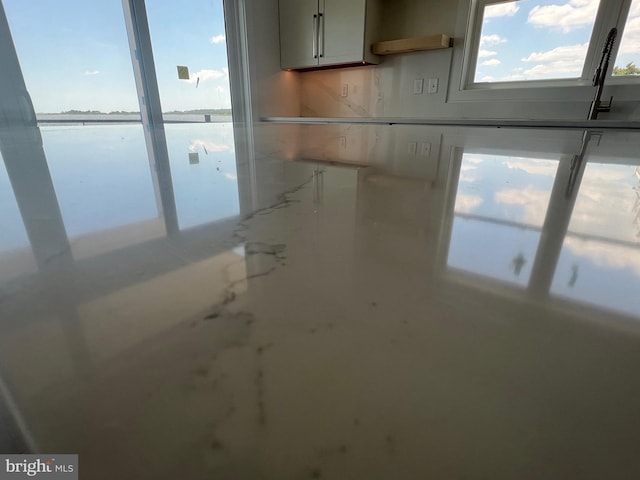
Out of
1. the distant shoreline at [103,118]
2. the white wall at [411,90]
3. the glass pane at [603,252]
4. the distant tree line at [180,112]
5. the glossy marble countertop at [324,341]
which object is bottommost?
the glossy marble countertop at [324,341]

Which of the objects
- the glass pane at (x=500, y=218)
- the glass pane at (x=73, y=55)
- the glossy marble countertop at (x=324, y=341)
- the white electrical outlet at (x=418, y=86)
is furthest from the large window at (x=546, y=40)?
the glass pane at (x=73, y=55)

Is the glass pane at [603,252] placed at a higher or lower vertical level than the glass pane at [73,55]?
lower

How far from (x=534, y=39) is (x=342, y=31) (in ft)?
4.43

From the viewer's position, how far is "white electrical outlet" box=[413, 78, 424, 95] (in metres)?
2.54

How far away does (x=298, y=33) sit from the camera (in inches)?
112

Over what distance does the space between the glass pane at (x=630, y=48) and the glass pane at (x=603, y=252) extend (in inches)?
81.5

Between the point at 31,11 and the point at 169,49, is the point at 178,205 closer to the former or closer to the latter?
the point at 31,11

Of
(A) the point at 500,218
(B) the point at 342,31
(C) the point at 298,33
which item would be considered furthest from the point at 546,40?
(A) the point at 500,218

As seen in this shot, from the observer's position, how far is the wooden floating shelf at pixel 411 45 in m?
2.26

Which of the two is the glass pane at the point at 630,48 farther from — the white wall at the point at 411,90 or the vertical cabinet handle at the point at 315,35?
the vertical cabinet handle at the point at 315,35

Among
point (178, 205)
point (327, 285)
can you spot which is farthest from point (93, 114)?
point (327, 285)

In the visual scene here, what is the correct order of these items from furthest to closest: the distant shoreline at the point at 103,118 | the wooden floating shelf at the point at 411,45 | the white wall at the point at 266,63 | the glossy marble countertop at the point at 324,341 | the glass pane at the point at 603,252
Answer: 1. the white wall at the point at 266,63
2. the wooden floating shelf at the point at 411,45
3. the distant shoreline at the point at 103,118
4. the glass pane at the point at 603,252
5. the glossy marble countertop at the point at 324,341

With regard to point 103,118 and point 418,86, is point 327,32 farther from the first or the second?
point 103,118

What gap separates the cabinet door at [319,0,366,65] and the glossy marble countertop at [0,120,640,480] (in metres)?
2.55
